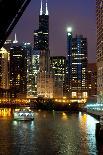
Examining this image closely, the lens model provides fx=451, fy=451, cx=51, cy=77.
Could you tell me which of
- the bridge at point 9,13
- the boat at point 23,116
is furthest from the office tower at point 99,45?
the bridge at point 9,13

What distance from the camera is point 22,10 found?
20812mm

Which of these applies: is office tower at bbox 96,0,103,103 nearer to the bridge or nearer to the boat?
the boat

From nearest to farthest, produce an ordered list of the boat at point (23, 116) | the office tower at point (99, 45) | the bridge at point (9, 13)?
the bridge at point (9, 13) → the boat at point (23, 116) → the office tower at point (99, 45)

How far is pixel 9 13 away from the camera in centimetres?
1983

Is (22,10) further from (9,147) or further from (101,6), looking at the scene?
(101,6)

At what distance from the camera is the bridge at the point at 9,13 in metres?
18.9

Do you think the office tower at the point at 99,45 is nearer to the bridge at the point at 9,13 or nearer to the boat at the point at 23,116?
the boat at the point at 23,116

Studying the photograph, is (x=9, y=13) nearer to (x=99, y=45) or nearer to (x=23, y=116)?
(x=23, y=116)

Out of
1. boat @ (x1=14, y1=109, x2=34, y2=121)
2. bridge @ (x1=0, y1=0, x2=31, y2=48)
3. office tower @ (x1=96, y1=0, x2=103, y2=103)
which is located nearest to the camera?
bridge @ (x1=0, y1=0, x2=31, y2=48)

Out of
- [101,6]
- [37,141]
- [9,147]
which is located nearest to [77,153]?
[9,147]

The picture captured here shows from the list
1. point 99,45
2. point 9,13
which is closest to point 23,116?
point 99,45

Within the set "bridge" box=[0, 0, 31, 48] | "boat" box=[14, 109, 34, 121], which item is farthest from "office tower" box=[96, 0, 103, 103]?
"bridge" box=[0, 0, 31, 48]

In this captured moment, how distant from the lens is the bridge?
18922mm

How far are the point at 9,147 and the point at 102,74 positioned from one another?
333 ft
